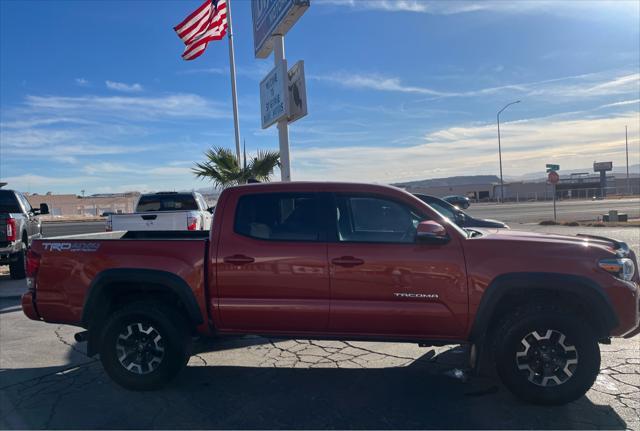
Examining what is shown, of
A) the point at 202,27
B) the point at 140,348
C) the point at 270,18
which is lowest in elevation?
the point at 140,348

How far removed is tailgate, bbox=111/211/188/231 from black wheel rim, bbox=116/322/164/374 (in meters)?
5.16

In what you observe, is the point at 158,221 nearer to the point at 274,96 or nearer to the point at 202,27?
the point at 274,96

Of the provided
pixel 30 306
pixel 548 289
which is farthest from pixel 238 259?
pixel 548 289

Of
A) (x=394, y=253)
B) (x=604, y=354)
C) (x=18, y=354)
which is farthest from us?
(x=18, y=354)

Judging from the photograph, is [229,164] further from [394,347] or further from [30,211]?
[394,347]

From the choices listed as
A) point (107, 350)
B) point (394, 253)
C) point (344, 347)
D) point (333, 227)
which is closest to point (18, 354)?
point (107, 350)

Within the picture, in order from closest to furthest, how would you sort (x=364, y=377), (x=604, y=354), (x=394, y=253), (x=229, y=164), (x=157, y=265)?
1. (x=394, y=253)
2. (x=157, y=265)
3. (x=364, y=377)
4. (x=604, y=354)
5. (x=229, y=164)

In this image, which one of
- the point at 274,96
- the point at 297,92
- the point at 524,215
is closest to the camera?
the point at 297,92

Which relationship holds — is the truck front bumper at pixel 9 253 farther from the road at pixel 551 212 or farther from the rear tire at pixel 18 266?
the road at pixel 551 212

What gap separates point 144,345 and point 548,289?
364cm

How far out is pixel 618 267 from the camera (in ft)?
13.0

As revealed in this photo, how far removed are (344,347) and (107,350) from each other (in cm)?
257

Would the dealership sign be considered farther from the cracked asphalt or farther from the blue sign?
the cracked asphalt

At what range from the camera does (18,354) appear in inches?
223
